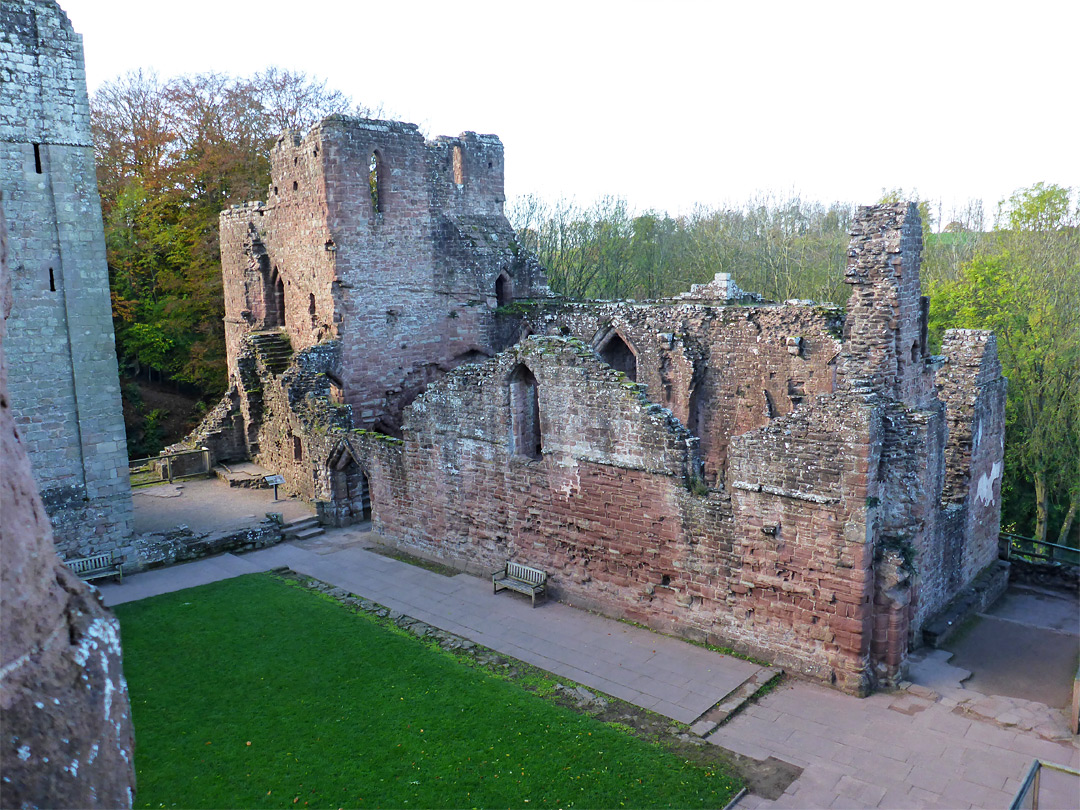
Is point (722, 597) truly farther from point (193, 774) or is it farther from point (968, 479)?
point (193, 774)

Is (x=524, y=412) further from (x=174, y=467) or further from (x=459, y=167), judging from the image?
(x=459, y=167)

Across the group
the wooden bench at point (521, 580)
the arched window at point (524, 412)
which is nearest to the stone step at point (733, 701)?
the wooden bench at point (521, 580)

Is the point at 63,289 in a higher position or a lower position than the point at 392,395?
higher

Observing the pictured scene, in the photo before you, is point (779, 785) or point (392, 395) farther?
point (392, 395)

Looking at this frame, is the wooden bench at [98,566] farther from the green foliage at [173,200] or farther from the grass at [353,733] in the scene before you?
the green foliage at [173,200]

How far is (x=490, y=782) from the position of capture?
26.6ft

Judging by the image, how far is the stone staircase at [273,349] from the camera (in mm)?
20016

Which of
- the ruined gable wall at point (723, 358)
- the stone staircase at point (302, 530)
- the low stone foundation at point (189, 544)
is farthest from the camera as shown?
the stone staircase at point (302, 530)

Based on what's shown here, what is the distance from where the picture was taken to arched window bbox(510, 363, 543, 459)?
12.8m

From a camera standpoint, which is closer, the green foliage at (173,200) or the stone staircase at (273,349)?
the stone staircase at (273,349)

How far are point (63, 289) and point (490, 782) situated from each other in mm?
10544

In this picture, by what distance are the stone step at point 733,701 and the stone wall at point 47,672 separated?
26.6ft

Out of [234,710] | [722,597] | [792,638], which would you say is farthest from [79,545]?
[792,638]

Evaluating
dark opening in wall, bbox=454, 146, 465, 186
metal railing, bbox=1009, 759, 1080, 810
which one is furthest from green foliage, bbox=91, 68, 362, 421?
metal railing, bbox=1009, 759, 1080, 810
